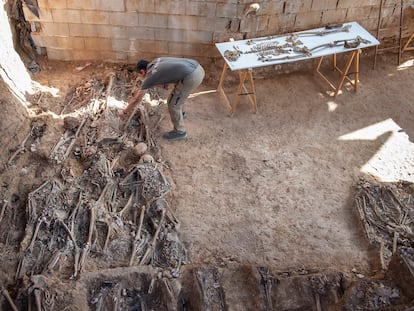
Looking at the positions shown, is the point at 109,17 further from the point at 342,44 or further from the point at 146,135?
the point at 342,44

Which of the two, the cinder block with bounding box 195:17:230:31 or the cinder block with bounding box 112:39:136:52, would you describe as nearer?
the cinder block with bounding box 195:17:230:31

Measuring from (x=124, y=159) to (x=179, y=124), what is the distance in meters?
0.99

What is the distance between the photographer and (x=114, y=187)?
5418 millimetres

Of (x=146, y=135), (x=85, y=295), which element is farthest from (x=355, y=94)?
(x=85, y=295)

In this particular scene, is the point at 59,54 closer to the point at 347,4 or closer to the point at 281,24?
the point at 281,24

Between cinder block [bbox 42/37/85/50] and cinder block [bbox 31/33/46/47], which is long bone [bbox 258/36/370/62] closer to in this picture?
cinder block [bbox 42/37/85/50]

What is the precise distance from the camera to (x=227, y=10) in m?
6.88

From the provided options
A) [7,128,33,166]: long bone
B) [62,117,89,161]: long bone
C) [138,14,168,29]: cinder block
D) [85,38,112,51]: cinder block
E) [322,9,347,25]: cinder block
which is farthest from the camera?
[322,9,347,25]: cinder block

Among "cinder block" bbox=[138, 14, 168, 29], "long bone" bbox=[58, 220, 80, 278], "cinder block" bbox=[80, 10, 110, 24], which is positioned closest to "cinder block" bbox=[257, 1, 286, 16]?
"cinder block" bbox=[138, 14, 168, 29]

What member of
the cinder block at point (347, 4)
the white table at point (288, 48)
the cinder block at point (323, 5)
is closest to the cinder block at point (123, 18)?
the white table at point (288, 48)

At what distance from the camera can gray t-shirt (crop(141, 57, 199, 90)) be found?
5.56 meters

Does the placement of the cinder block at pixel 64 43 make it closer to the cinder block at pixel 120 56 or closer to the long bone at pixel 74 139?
→ the cinder block at pixel 120 56

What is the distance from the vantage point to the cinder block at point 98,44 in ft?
23.8

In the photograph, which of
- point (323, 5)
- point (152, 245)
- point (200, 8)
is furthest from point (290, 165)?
point (323, 5)
